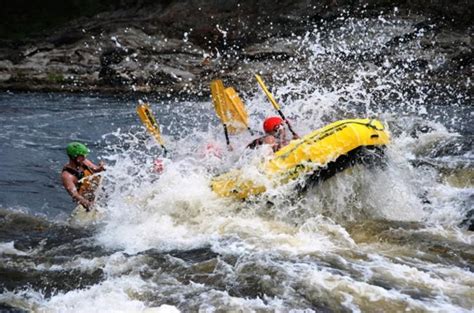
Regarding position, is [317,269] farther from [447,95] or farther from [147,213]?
[447,95]

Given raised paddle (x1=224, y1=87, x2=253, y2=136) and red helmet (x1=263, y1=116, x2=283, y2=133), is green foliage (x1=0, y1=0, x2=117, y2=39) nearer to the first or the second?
raised paddle (x1=224, y1=87, x2=253, y2=136)

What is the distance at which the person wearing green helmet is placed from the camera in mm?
8195

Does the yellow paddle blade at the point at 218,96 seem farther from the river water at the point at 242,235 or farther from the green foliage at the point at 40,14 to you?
the green foliage at the point at 40,14

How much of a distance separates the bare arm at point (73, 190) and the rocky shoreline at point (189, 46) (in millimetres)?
10249

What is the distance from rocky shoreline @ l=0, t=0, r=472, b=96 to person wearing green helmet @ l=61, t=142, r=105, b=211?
1006 cm

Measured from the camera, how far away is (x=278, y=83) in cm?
1828

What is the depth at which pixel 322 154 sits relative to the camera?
285 inches

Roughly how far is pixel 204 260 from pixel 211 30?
17269mm

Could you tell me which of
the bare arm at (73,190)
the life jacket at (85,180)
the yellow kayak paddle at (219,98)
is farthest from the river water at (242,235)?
the yellow kayak paddle at (219,98)

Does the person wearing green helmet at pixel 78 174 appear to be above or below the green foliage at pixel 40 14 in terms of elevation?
below

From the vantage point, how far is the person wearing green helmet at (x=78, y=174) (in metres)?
8.20

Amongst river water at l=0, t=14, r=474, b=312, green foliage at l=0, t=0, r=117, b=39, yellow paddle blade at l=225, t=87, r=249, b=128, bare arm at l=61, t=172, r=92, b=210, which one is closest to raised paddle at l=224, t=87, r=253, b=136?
yellow paddle blade at l=225, t=87, r=249, b=128

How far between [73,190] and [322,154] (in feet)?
10.6

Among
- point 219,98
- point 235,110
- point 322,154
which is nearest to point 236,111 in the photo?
point 235,110
